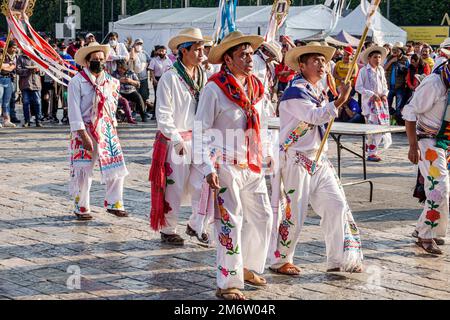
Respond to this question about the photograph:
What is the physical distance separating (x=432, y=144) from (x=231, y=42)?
2395 millimetres

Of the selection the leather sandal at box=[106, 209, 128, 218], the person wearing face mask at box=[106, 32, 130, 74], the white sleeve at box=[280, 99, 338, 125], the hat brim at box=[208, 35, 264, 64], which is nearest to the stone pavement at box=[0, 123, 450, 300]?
the leather sandal at box=[106, 209, 128, 218]

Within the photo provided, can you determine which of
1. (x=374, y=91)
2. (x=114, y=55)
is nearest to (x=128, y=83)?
(x=114, y=55)

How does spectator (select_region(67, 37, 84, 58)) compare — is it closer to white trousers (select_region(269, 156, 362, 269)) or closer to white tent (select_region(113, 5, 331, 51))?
white tent (select_region(113, 5, 331, 51))

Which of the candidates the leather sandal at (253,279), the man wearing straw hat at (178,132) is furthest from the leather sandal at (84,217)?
the leather sandal at (253,279)

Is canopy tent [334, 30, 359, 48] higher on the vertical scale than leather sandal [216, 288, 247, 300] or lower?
higher

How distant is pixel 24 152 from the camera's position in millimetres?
13812

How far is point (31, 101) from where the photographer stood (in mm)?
17828

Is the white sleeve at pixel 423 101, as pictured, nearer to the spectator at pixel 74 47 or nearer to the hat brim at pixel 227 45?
the hat brim at pixel 227 45

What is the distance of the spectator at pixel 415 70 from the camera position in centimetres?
1809

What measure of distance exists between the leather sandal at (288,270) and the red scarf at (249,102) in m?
0.98

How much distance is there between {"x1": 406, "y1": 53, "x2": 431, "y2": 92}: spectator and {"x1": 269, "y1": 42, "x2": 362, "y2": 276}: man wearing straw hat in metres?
11.8

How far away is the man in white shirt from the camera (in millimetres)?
7281
